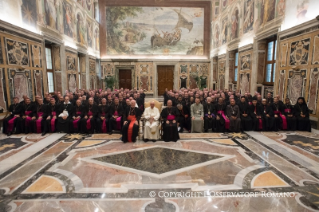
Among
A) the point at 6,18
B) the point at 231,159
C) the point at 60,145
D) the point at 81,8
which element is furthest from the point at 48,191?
the point at 81,8

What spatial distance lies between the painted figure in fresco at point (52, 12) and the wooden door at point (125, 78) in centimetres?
911

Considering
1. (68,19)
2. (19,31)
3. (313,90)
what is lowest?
(313,90)

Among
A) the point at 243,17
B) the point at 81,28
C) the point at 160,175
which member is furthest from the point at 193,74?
the point at 160,175

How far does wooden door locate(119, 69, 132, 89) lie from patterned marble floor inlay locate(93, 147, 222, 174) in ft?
47.6

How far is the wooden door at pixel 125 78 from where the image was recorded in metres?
19.0

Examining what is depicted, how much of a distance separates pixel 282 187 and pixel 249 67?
28.3ft

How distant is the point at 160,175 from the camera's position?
12.7 ft

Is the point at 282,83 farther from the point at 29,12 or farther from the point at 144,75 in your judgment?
the point at 144,75

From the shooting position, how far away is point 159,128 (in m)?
6.26

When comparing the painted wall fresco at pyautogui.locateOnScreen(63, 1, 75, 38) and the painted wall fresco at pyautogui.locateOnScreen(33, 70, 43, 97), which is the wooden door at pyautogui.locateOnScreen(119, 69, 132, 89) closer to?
the painted wall fresco at pyautogui.locateOnScreen(63, 1, 75, 38)

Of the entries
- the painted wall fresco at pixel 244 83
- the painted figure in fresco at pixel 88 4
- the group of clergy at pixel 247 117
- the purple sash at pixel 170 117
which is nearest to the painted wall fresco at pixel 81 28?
the painted figure in fresco at pixel 88 4

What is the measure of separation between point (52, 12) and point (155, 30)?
1030cm

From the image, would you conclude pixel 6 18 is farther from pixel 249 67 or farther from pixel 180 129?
pixel 249 67

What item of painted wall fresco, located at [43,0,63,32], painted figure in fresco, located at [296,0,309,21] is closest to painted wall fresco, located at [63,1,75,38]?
painted wall fresco, located at [43,0,63,32]
